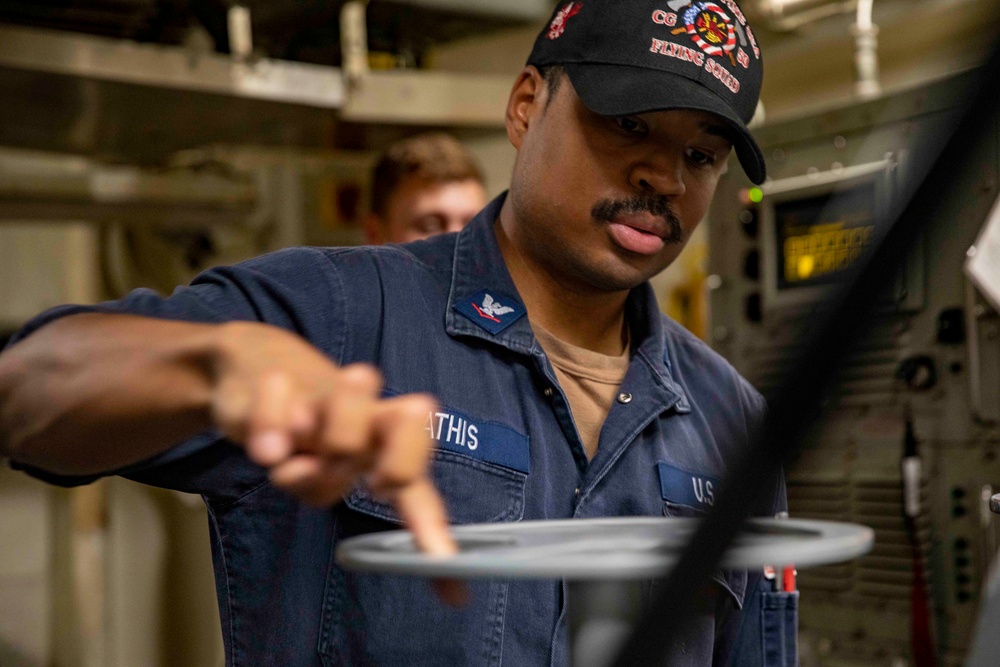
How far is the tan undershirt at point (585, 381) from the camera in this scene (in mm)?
1183

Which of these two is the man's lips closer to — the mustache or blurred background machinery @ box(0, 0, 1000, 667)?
the mustache

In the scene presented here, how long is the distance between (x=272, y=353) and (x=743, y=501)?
0.94 feet

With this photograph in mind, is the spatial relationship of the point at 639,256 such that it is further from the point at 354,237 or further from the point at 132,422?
the point at 354,237

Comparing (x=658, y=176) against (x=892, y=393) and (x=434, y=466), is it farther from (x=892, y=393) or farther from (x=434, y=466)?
(x=892, y=393)

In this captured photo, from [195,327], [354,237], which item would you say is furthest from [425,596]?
[354,237]

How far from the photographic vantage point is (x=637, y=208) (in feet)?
3.77

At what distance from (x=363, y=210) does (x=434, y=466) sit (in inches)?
101

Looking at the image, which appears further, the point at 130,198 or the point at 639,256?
the point at 130,198

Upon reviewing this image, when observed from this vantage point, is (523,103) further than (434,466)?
Yes

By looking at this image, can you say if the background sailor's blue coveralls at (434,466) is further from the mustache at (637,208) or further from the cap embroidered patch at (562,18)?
the cap embroidered patch at (562,18)

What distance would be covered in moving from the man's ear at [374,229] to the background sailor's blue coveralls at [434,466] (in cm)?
135

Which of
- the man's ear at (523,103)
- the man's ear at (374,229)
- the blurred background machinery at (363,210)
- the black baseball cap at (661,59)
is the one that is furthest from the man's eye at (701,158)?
the man's ear at (374,229)

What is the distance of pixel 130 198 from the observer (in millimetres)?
2861

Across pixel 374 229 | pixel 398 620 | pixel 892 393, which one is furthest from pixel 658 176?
pixel 374 229
